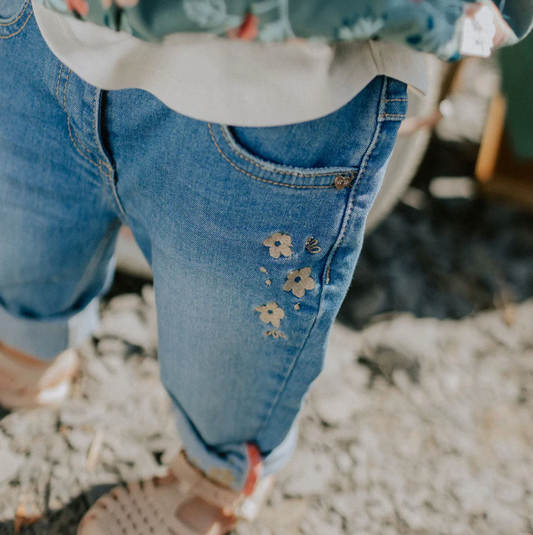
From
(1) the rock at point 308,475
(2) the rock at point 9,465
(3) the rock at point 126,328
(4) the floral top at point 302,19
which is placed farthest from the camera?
(3) the rock at point 126,328

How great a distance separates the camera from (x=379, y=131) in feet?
1.52

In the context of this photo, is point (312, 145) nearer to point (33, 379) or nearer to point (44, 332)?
point (44, 332)

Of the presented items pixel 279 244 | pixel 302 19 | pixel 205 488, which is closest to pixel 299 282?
pixel 279 244

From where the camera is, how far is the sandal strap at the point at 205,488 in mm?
879

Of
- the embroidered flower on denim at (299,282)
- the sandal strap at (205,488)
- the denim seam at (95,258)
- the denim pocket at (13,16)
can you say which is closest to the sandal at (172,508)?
the sandal strap at (205,488)

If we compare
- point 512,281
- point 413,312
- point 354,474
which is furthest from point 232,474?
point 512,281

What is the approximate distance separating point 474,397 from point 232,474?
796 millimetres

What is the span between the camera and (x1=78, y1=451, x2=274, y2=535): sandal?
2.93 ft

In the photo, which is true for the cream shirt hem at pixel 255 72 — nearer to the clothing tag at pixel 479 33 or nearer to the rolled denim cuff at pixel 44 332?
the clothing tag at pixel 479 33

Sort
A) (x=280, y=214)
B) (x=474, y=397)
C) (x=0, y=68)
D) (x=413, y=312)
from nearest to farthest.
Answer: (x=280, y=214), (x=0, y=68), (x=474, y=397), (x=413, y=312)

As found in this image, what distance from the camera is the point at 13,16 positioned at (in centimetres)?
57

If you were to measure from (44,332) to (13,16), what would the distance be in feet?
1.78

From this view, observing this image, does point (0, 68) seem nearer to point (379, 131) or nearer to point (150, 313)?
point (379, 131)

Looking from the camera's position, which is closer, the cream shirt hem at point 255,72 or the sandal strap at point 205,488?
the cream shirt hem at point 255,72
